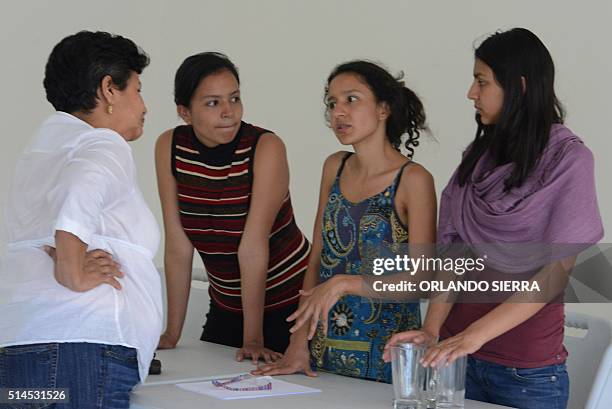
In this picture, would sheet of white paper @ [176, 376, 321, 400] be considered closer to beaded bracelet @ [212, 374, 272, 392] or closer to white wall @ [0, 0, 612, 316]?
beaded bracelet @ [212, 374, 272, 392]

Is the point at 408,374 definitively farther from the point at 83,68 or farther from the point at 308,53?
the point at 308,53

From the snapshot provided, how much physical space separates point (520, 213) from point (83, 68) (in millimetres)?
820

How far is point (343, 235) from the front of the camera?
2035 mm

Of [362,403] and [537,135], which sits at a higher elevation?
[537,135]

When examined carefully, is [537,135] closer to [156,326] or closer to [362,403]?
[362,403]

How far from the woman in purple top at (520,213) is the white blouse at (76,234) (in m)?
0.47

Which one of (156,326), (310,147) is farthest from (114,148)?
(310,147)

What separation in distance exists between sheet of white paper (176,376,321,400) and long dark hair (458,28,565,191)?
1.81 ft

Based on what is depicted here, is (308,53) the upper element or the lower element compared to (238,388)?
upper

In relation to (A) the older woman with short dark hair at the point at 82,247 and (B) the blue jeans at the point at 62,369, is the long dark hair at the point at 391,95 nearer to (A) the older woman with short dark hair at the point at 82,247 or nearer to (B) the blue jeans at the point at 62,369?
(A) the older woman with short dark hair at the point at 82,247

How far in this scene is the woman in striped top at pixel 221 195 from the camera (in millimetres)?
2240

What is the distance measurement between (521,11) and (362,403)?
1930mm

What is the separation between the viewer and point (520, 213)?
5.80 ft

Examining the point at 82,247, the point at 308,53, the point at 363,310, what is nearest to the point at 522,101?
the point at 363,310
